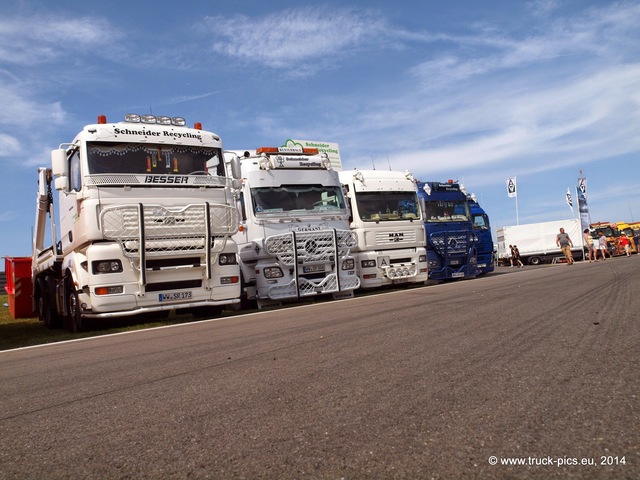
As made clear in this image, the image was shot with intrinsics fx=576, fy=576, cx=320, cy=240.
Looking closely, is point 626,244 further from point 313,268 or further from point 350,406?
point 350,406

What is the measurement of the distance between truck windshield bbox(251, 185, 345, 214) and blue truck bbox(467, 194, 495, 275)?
7762 mm

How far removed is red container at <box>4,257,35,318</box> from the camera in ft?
50.4

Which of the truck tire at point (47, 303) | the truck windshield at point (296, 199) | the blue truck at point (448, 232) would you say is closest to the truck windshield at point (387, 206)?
the blue truck at point (448, 232)

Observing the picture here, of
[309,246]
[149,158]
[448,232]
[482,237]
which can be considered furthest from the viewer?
[482,237]

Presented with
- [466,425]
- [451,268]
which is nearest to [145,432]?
[466,425]

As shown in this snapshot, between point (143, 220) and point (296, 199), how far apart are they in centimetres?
409

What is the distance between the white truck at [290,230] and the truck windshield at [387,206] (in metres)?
1.54

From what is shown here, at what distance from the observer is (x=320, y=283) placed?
12.4 metres

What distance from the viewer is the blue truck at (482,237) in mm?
19812

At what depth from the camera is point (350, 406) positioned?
3277 millimetres

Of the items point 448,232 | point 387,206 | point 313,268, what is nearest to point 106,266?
point 313,268

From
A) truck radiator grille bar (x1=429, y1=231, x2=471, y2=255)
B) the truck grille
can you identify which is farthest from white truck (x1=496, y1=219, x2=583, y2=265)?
the truck grille

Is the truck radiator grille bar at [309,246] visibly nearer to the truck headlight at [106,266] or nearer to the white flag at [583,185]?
the truck headlight at [106,266]

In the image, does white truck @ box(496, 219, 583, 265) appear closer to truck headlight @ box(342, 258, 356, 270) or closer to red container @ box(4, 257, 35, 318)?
truck headlight @ box(342, 258, 356, 270)
